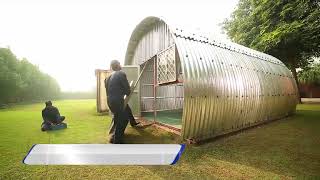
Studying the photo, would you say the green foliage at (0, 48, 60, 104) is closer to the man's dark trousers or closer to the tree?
the tree

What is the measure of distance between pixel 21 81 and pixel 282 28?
28562mm

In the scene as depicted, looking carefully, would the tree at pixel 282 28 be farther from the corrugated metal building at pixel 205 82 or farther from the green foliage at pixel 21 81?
the green foliage at pixel 21 81

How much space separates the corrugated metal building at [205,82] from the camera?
6973 millimetres

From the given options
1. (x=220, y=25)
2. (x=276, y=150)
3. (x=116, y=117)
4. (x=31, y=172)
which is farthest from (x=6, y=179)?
(x=220, y=25)

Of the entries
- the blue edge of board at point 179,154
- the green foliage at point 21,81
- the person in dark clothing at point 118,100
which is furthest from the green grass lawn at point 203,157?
the green foliage at point 21,81

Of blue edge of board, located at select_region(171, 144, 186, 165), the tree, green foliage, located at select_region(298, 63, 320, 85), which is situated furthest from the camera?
green foliage, located at select_region(298, 63, 320, 85)

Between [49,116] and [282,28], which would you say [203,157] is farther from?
[282,28]

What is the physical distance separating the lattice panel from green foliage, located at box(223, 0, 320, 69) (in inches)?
443

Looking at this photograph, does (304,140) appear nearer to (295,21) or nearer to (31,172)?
(31,172)

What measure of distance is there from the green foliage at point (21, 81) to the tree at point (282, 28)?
24.0m

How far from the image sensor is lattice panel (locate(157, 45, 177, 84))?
313 inches

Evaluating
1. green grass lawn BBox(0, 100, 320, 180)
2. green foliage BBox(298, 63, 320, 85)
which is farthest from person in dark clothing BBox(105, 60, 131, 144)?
green foliage BBox(298, 63, 320, 85)

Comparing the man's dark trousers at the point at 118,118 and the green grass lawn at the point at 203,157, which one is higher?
the man's dark trousers at the point at 118,118

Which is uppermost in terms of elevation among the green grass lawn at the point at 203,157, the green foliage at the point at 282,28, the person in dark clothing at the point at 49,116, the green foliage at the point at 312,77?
the green foliage at the point at 282,28
